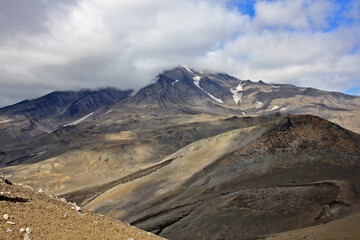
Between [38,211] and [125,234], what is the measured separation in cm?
468

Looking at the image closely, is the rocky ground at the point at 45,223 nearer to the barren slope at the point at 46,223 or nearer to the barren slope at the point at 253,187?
the barren slope at the point at 46,223

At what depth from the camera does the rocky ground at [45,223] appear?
11258 millimetres

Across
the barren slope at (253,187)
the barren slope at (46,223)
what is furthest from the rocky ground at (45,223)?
the barren slope at (253,187)

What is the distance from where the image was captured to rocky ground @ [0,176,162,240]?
1126cm

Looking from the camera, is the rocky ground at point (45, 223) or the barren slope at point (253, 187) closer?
the rocky ground at point (45, 223)

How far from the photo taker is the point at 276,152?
5275 cm

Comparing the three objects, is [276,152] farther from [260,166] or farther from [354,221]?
[354,221]

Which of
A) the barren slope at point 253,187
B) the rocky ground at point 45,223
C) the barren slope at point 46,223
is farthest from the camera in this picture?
the barren slope at point 253,187

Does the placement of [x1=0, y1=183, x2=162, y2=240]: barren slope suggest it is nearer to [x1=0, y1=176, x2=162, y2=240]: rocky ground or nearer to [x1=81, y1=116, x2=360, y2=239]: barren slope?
[x1=0, y1=176, x2=162, y2=240]: rocky ground

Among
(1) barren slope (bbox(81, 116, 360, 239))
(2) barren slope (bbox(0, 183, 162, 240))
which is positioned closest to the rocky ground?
(2) barren slope (bbox(0, 183, 162, 240))

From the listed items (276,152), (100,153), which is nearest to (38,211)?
(276,152)

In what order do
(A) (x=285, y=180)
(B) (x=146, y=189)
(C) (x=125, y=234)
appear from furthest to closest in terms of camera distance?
1. (B) (x=146, y=189)
2. (A) (x=285, y=180)
3. (C) (x=125, y=234)

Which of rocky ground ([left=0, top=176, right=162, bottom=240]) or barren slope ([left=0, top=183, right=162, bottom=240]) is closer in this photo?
rocky ground ([left=0, top=176, right=162, bottom=240])

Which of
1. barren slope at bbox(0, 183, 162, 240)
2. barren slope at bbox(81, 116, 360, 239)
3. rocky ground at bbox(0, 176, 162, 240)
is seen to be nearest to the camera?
rocky ground at bbox(0, 176, 162, 240)
